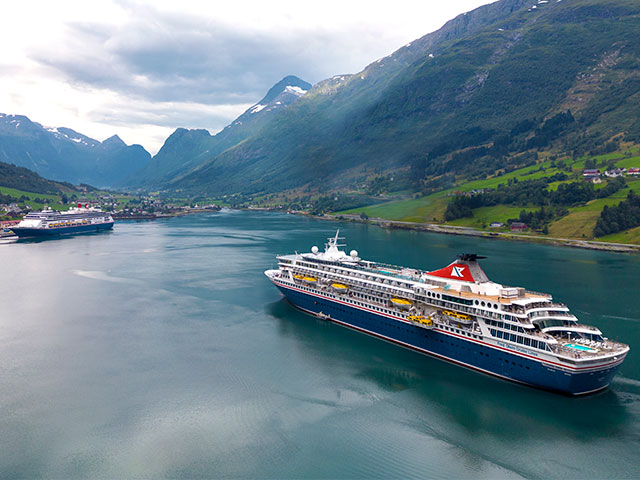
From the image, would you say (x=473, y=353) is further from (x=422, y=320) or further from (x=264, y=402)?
(x=264, y=402)

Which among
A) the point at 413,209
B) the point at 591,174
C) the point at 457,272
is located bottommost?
the point at 457,272

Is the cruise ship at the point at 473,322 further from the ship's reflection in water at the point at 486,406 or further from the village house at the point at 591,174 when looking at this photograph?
the village house at the point at 591,174

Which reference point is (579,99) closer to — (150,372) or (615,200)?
(615,200)

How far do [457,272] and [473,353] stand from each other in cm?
673

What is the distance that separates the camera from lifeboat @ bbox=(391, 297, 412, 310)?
34562 mm

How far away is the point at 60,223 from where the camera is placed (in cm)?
12569

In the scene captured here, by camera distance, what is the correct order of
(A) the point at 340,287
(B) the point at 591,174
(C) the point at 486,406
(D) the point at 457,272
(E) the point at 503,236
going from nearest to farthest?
(C) the point at 486,406 → (D) the point at 457,272 → (A) the point at 340,287 → (E) the point at 503,236 → (B) the point at 591,174

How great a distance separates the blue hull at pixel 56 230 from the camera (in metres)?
116

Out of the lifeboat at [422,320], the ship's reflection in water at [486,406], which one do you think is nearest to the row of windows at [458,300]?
the lifeboat at [422,320]

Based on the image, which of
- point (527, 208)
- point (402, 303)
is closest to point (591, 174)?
point (527, 208)

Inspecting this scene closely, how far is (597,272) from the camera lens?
62.9 meters

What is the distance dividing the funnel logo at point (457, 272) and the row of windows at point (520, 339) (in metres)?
5.65

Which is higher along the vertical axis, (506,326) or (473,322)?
(506,326)

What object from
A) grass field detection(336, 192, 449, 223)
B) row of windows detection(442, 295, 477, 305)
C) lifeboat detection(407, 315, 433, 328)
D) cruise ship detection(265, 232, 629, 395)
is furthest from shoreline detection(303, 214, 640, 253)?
lifeboat detection(407, 315, 433, 328)
